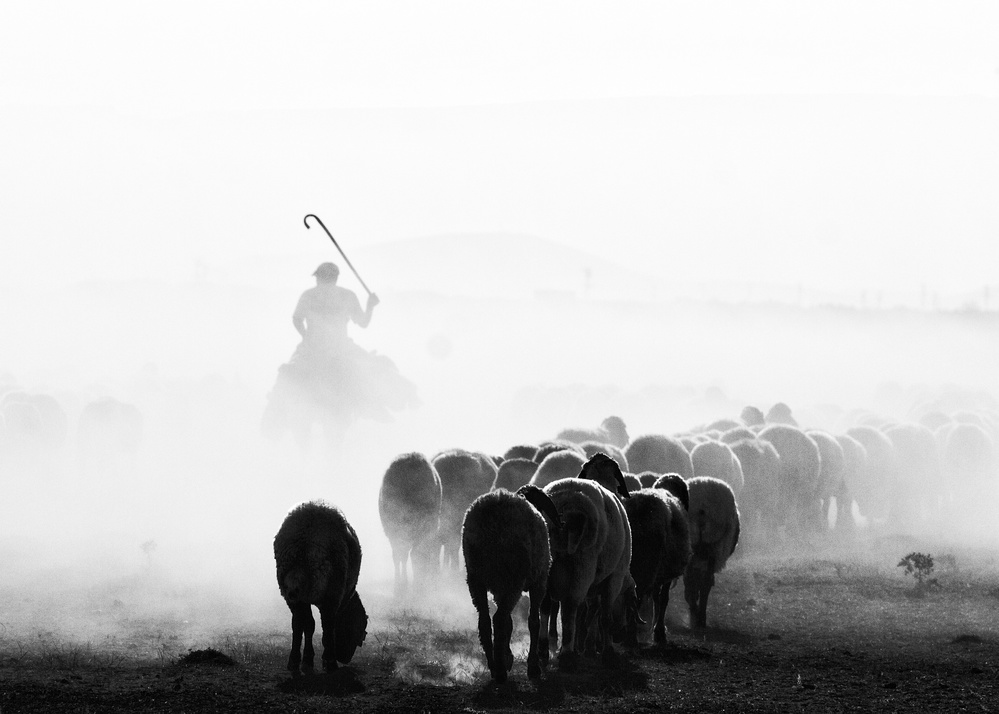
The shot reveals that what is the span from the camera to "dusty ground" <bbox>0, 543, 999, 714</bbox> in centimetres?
929

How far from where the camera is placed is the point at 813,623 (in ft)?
42.6

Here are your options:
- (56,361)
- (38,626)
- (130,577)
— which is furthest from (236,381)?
(56,361)

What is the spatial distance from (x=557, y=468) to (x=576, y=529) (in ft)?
10.4

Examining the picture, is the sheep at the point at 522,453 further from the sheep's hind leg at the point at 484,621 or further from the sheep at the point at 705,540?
the sheep's hind leg at the point at 484,621

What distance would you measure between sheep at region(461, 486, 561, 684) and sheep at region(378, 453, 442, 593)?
13.0 feet

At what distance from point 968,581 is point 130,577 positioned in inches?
445

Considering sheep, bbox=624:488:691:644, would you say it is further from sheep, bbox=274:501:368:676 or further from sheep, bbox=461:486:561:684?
sheep, bbox=274:501:368:676

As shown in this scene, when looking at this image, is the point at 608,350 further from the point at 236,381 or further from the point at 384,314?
the point at 236,381

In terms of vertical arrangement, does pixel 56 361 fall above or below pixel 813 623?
above

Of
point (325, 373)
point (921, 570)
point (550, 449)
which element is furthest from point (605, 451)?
point (325, 373)

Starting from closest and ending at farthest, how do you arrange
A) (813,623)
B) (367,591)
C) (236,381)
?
(813,623) → (367,591) → (236,381)

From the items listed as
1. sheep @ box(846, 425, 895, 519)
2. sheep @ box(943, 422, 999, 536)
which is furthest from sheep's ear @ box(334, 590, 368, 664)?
sheep @ box(943, 422, 999, 536)

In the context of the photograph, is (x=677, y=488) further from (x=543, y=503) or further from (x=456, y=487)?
(x=456, y=487)

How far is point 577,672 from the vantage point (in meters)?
10.4
